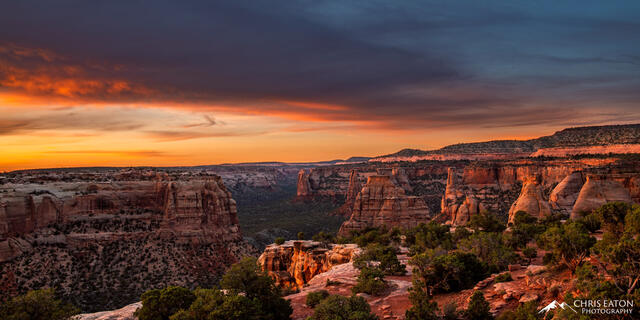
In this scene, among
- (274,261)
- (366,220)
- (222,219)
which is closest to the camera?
(274,261)

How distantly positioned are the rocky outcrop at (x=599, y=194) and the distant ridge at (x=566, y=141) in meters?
71.7

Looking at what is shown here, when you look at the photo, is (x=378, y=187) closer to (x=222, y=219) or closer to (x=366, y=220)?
(x=366, y=220)

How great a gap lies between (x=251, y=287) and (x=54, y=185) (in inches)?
1765

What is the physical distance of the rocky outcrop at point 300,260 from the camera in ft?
119

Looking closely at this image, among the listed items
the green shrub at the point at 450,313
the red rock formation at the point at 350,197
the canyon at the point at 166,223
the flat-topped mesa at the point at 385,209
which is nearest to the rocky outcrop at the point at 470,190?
the canyon at the point at 166,223

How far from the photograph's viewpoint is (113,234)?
50.6m

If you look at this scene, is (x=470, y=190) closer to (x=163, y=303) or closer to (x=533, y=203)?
(x=533, y=203)

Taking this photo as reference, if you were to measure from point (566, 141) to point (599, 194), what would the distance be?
98.8 m

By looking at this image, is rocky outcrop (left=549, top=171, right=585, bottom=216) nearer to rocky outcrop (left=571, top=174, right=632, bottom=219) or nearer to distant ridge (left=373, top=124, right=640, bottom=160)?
rocky outcrop (left=571, top=174, right=632, bottom=219)

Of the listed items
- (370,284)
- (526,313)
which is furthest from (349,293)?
(526,313)

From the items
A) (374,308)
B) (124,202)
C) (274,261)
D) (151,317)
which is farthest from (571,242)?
(124,202)

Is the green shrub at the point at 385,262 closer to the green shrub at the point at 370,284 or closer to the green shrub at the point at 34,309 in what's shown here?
the green shrub at the point at 370,284

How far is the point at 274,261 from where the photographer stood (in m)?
40.2

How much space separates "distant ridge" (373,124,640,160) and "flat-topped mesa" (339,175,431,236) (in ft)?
205
